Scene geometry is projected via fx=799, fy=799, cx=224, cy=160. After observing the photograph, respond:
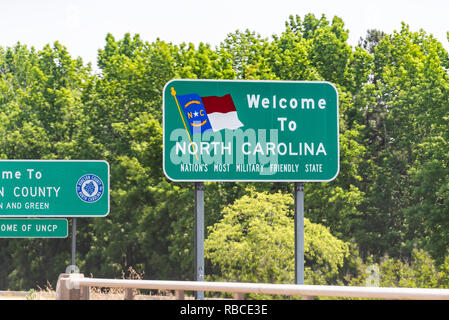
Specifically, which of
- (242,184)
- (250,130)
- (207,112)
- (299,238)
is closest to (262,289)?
(299,238)

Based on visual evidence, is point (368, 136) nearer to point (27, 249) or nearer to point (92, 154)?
point (92, 154)

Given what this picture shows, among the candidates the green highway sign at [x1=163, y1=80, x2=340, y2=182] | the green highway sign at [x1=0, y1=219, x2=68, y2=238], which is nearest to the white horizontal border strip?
the green highway sign at [x1=163, y1=80, x2=340, y2=182]

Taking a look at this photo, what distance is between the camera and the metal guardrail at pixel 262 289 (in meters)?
7.45

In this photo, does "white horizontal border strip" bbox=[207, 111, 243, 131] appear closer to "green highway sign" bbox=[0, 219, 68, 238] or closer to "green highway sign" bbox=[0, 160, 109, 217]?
"green highway sign" bbox=[0, 160, 109, 217]

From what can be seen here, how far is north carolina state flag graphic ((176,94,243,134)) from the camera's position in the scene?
1669 cm

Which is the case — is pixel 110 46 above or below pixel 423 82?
above

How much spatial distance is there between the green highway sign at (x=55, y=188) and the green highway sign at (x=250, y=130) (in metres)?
5.28

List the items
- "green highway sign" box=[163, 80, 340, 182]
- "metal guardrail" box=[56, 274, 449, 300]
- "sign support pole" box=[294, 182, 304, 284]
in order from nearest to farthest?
"metal guardrail" box=[56, 274, 449, 300], "sign support pole" box=[294, 182, 304, 284], "green highway sign" box=[163, 80, 340, 182]

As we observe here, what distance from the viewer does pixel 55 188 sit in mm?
21703

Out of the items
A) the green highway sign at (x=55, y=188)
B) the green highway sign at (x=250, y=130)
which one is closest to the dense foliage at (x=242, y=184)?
the green highway sign at (x=55, y=188)

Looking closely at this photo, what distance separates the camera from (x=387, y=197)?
53.5 metres

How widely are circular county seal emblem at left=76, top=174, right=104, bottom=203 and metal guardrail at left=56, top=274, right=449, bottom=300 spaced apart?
34.8 feet

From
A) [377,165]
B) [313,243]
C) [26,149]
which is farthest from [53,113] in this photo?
[313,243]
